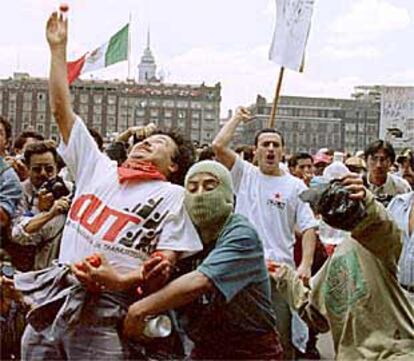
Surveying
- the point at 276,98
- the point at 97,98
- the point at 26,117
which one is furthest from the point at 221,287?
the point at 26,117

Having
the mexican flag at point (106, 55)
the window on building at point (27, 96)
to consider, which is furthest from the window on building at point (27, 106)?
the mexican flag at point (106, 55)

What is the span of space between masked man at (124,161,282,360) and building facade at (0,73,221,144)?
29485 mm

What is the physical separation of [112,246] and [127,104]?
38384 mm

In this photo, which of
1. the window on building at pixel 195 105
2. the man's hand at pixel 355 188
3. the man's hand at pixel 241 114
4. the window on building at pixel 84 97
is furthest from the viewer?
the window on building at pixel 195 105

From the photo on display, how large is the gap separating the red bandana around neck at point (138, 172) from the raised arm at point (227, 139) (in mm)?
2082

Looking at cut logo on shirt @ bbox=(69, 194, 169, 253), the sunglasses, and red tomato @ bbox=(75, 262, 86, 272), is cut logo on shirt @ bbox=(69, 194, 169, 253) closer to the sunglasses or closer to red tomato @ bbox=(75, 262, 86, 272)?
red tomato @ bbox=(75, 262, 86, 272)

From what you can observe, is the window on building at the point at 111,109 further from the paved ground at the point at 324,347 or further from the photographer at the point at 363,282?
the photographer at the point at 363,282

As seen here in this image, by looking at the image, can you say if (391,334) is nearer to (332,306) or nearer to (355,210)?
(332,306)

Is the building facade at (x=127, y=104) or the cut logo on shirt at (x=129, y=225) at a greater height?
the cut logo on shirt at (x=129, y=225)

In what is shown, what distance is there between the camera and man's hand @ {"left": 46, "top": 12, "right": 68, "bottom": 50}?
3.76m

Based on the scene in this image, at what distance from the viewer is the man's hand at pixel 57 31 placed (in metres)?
3.76

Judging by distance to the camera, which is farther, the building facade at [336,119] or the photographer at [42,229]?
the building facade at [336,119]

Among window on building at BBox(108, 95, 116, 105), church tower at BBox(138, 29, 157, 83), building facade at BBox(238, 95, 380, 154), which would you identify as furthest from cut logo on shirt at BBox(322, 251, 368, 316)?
building facade at BBox(238, 95, 380, 154)

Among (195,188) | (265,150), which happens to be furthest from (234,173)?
(195,188)
